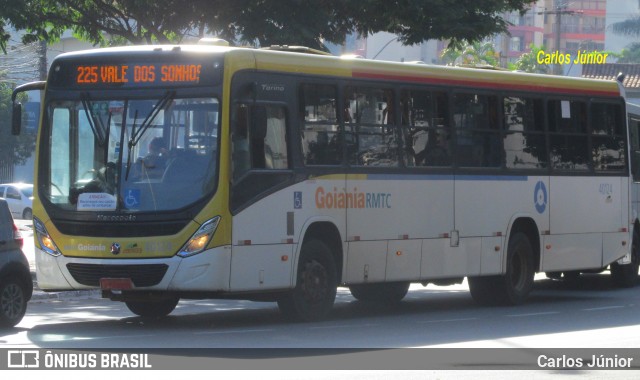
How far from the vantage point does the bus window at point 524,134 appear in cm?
1912

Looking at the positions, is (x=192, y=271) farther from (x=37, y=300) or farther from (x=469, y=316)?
(x=37, y=300)

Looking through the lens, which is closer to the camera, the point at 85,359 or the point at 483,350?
the point at 85,359

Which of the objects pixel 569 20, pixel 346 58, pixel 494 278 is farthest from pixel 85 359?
pixel 569 20

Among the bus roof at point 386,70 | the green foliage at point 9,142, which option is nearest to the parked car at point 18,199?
the green foliage at point 9,142

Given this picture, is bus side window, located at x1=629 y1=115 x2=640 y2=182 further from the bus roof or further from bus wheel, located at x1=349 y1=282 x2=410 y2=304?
bus wheel, located at x1=349 y1=282 x2=410 y2=304

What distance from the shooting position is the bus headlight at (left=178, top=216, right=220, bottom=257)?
45.7ft

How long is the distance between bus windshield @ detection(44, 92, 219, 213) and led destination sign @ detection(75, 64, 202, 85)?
20cm

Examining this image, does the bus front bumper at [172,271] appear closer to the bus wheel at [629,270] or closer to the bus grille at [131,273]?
the bus grille at [131,273]

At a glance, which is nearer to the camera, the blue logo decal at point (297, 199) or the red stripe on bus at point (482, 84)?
the blue logo decal at point (297, 199)

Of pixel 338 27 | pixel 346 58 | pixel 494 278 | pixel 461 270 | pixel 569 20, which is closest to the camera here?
pixel 346 58

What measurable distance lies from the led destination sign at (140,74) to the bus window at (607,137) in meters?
8.83

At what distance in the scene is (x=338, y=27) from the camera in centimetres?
2461

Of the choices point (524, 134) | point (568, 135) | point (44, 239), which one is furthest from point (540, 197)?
point (44, 239)

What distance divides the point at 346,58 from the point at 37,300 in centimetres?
652
